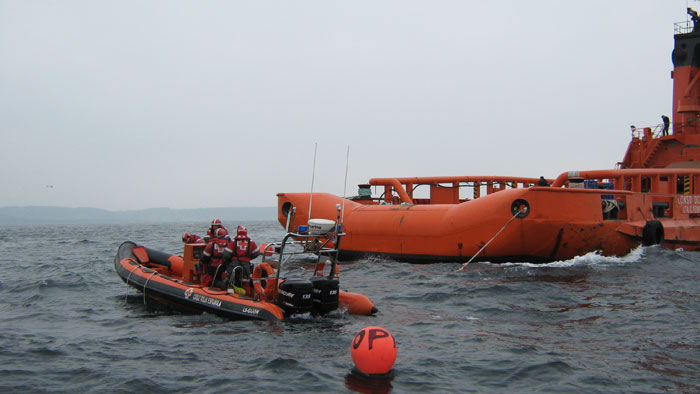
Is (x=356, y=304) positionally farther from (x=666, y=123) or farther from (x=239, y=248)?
(x=666, y=123)

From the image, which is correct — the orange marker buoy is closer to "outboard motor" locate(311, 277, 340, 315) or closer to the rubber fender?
"outboard motor" locate(311, 277, 340, 315)

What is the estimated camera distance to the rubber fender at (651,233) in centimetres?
1547

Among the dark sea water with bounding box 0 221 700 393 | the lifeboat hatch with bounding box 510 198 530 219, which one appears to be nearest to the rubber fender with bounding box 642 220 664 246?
the dark sea water with bounding box 0 221 700 393

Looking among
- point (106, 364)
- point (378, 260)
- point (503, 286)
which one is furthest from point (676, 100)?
point (106, 364)

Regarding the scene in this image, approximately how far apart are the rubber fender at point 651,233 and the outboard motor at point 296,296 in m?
10.5

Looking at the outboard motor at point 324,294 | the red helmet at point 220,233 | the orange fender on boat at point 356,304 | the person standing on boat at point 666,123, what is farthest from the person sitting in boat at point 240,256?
the person standing on boat at point 666,123

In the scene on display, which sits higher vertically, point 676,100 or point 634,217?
point 676,100

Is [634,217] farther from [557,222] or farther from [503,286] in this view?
[503,286]

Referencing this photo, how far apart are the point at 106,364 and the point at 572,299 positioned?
7.71m

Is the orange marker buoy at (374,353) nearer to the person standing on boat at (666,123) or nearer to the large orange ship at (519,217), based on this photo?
the large orange ship at (519,217)

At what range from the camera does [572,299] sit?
417 inches

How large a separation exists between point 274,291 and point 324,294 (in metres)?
0.95

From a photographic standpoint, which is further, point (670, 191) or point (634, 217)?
point (670, 191)

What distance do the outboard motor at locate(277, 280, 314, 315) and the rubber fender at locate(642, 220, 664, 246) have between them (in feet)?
34.3
